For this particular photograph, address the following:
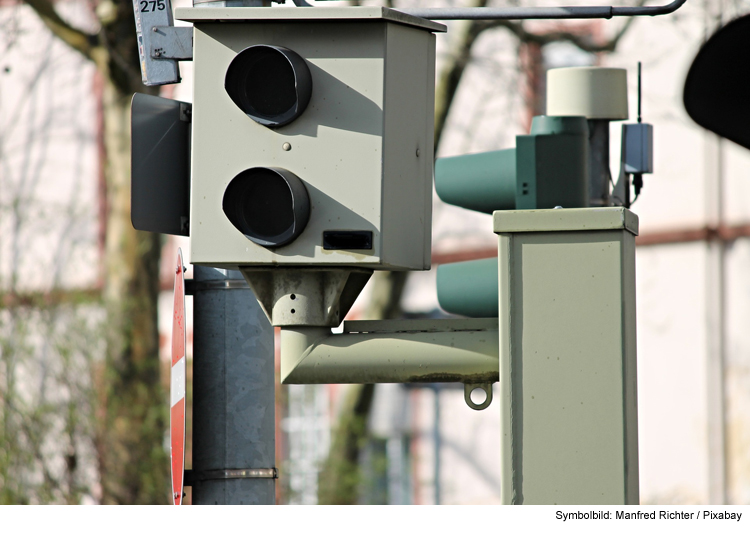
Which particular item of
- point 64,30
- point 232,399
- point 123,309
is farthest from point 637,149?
point 64,30

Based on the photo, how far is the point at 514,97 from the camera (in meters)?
11.5

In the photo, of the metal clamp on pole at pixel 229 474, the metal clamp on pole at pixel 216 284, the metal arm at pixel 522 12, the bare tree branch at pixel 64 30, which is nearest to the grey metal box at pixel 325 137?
the metal arm at pixel 522 12

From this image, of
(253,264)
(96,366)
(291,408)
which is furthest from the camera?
(291,408)

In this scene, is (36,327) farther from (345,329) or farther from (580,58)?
(345,329)

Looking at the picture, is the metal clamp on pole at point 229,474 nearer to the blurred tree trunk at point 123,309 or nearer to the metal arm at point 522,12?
the metal arm at point 522,12

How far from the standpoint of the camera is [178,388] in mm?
3242

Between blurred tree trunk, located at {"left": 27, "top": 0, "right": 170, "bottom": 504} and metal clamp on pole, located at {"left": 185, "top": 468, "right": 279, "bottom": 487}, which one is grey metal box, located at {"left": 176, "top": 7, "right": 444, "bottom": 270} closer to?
metal clamp on pole, located at {"left": 185, "top": 468, "right": 279, "bottom": 487}

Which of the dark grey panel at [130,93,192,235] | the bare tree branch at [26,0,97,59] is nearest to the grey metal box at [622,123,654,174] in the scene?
the dark grey panel at [130,93,192,235]

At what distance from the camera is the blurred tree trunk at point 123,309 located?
9.05m

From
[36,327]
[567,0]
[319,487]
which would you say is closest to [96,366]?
[36,327]

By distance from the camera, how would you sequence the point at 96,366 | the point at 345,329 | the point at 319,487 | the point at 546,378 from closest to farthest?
1. the point at 546,378
2. the point at 345,329
3. the point at 96,366
4. the point at 319,487

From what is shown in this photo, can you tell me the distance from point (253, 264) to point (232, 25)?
67 centimetres

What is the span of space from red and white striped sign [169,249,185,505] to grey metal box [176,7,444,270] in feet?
0.86

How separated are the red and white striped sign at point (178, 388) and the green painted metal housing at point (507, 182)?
2.67ft
